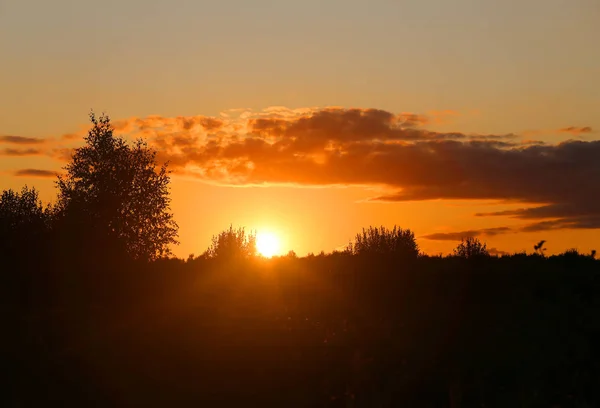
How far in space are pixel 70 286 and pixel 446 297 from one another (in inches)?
785

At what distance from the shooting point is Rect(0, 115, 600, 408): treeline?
74.2 ft

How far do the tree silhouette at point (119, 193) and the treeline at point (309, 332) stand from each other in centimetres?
2901

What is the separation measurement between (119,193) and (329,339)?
5011 cm

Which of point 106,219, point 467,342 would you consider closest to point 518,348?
point 467,342

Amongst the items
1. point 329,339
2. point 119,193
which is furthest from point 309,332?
point 119,193

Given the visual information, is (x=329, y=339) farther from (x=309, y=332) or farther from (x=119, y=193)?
(x=119, y=193)

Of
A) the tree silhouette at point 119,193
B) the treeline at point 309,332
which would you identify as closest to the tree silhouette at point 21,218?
the tree silhouette at point 119,193

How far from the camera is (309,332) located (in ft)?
89.0

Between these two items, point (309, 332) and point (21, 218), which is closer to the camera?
point (309, 332)

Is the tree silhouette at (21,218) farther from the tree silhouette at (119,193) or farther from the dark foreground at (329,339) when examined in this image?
the dark foreground at (329,339)

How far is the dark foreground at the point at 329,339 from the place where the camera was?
2244 cm

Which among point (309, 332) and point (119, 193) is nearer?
point (309, 332)

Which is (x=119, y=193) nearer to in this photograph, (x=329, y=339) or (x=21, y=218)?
(x=21, y=218)

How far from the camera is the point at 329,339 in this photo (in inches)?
1036
